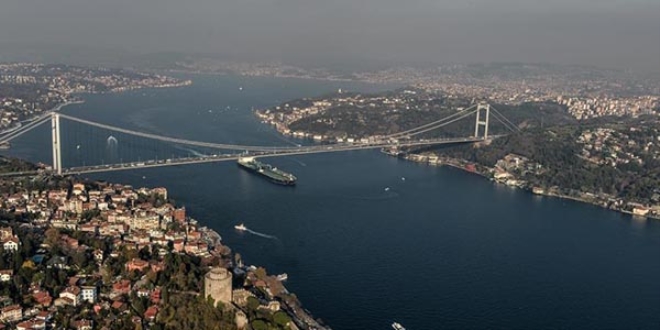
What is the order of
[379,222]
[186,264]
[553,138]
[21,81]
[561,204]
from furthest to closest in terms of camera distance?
1. [21,81]
2. [553,138]
3. [561,204]
4. [379,222]
5. [186,264]

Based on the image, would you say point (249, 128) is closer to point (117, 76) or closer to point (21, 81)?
point (21, 81)

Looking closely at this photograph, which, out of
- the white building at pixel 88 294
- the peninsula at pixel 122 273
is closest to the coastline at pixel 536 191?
the peninsula at pixel 122 273

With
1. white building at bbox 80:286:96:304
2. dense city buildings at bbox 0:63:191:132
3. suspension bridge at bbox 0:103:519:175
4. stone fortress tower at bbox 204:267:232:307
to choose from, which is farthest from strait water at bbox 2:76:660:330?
dense city buildings at bbox 0:63:191:132

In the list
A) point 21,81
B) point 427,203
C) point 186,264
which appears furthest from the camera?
point 21,81

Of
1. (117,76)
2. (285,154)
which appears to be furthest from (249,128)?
(117,76)

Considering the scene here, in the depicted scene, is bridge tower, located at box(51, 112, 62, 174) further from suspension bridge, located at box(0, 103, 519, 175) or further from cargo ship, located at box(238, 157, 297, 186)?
cargo ship, located at box(238, 157, 297, 186)

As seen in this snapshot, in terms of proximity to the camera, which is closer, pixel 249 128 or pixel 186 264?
pixel 186 264

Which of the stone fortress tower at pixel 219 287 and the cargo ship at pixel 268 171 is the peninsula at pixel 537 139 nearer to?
the cargo ship at pixel 268 171
